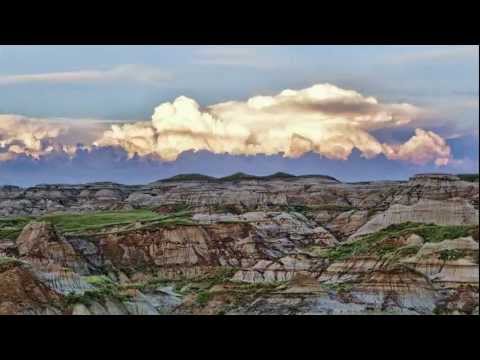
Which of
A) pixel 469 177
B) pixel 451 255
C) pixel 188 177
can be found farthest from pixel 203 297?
pixel 469 177

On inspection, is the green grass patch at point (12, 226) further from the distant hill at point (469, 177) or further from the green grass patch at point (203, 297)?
the distant hill at point (469, 177)

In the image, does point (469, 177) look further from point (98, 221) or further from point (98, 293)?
point (98, 293)

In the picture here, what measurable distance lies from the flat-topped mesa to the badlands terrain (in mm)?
57

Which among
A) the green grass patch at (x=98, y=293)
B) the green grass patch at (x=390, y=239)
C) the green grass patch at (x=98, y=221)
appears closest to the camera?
the green grass patch at (x=98, y=293)

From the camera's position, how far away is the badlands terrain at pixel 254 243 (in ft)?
69.9

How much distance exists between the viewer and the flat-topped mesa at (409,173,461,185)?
22628 mm

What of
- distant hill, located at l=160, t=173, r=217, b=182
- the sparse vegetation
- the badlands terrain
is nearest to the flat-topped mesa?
the badlands terrain

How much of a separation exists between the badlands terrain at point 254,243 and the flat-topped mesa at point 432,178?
0.06 m

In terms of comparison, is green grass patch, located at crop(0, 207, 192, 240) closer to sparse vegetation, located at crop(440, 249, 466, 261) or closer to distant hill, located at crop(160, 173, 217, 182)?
distant hill, located at crop(160, 173, 217, 182)

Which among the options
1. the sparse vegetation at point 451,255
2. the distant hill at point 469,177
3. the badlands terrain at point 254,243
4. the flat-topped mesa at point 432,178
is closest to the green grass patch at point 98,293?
the badlands terrain at point 254,243

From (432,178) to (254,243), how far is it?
5.09 m

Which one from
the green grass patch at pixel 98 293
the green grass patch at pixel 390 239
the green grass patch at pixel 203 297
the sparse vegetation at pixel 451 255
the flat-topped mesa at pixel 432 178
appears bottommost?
the green grass patch at pixel 203 297
